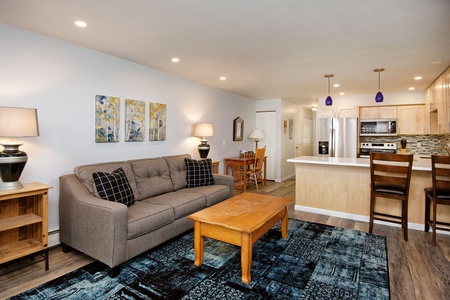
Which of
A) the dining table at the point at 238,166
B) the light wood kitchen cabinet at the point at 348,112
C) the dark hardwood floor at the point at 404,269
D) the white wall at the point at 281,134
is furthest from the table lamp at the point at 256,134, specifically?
the dark hardwood floor at the point at 404,269

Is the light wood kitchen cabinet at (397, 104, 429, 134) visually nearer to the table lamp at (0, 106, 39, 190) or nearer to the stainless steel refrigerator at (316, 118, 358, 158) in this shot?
the stainless steel refrigerator at (316, 118, 358, 158)

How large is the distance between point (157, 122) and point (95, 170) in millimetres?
1481

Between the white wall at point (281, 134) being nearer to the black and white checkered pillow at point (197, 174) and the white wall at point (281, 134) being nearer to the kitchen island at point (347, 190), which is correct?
the kitchen island at point (347, 190)

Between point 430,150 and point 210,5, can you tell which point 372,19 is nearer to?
point 210,5

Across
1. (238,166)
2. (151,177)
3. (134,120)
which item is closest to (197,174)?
(151,177)

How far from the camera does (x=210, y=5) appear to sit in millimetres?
2139

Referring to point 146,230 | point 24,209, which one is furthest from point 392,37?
point 24,209

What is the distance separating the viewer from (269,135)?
7.21 metres

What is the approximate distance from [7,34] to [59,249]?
2.34 meters

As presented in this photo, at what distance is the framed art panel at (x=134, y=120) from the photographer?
12.1ft

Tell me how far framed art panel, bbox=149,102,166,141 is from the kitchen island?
2386 millimetres

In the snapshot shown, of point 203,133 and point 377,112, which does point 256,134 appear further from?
point 377,112

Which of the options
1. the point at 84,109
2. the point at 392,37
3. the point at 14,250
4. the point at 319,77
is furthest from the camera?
the point at 319,77

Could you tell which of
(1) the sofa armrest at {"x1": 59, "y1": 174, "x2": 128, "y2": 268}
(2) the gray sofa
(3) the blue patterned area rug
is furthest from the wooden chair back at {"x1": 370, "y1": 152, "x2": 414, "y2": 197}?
(1) the sofa armrest at {"x1": 59, "y1": 174, "x2": 128, "y2": 268}
